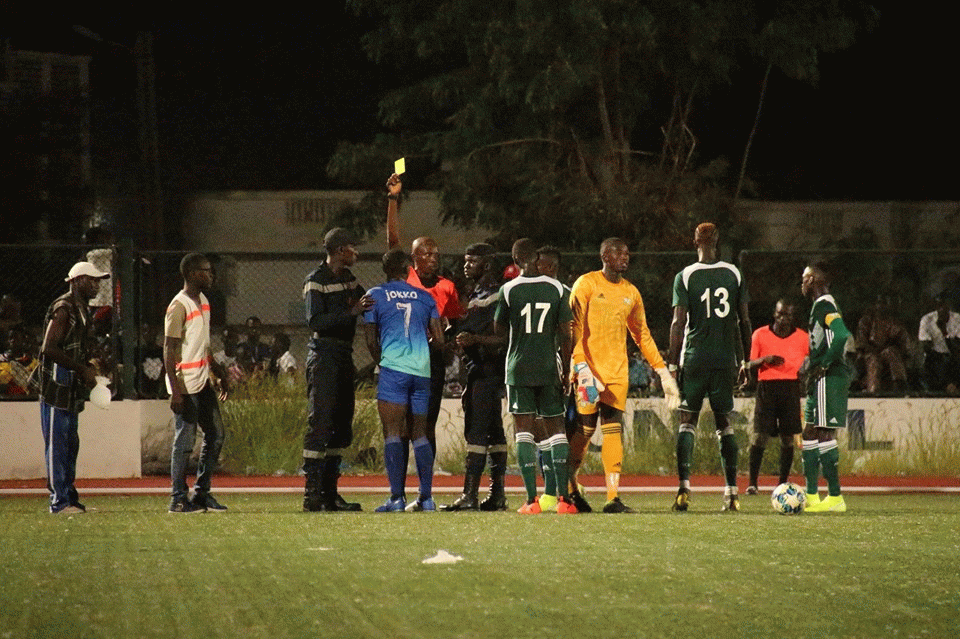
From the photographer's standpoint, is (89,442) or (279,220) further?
(279,220)

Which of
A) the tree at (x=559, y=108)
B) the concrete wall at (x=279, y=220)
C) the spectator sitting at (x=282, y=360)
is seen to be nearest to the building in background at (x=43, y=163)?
the concrete wall at (x=279, y=220)

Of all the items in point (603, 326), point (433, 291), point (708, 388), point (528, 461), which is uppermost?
point (433, 291)

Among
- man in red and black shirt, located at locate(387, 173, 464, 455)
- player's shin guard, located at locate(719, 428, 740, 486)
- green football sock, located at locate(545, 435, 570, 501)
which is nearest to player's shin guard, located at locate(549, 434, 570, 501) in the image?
green football sock, located at locate(545, 435, 570, 501)

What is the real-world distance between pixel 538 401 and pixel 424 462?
1.01 m

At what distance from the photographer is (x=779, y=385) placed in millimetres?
16234

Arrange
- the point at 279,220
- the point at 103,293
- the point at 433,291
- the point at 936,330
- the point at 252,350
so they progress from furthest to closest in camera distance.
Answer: the point at 279,220 → the point at 252,350 → the point at 936,330 → the point at 103,293 → the point at 433,291

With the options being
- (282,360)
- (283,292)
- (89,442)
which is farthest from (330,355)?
(283,292)

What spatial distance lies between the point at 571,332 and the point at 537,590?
15.3 feet

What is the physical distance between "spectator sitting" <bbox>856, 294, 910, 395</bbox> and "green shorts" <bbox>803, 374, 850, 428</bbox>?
21.5ft

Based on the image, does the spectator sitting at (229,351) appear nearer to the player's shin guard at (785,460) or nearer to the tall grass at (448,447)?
the tall grass at (448,447)

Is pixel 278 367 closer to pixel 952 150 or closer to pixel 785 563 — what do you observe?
pixel 785 563

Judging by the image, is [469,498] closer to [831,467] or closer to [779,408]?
[831,467]

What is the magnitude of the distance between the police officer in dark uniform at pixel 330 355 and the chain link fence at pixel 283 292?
5.70 m

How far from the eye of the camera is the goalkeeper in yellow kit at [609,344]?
12492 millimetres
